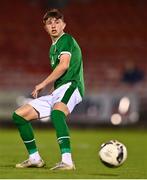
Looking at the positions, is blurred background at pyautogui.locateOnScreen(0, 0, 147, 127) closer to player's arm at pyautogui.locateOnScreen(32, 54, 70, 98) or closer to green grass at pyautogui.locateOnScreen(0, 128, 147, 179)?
green grass at pyautogui.locateOnScreen(0, 128, 147, 179)

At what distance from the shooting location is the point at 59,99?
891cm

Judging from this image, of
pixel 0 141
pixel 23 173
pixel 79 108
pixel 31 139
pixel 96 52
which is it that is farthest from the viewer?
pixel 96 52

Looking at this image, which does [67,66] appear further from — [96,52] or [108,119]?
[96,52]

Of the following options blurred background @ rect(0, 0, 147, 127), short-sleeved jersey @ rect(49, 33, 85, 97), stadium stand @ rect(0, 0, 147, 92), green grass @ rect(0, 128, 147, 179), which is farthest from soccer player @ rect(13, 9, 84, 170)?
stadium stand @ rect(0, 0, 147, 92)

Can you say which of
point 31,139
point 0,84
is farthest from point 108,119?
point 31,139

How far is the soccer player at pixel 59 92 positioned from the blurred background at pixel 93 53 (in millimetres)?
11115

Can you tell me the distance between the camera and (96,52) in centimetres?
2503

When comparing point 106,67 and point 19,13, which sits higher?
point 19,13

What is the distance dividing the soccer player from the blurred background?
11.1 m

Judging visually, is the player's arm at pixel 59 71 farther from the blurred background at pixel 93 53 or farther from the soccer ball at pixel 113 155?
the blurred background at pixel 93 53

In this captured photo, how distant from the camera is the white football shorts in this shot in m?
8.88

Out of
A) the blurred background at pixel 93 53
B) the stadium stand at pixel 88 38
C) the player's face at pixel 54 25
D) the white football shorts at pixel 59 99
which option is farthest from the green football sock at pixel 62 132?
the stadium stand at pixel 88 38

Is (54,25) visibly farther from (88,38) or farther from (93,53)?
(88,38)

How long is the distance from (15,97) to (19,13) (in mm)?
6336
